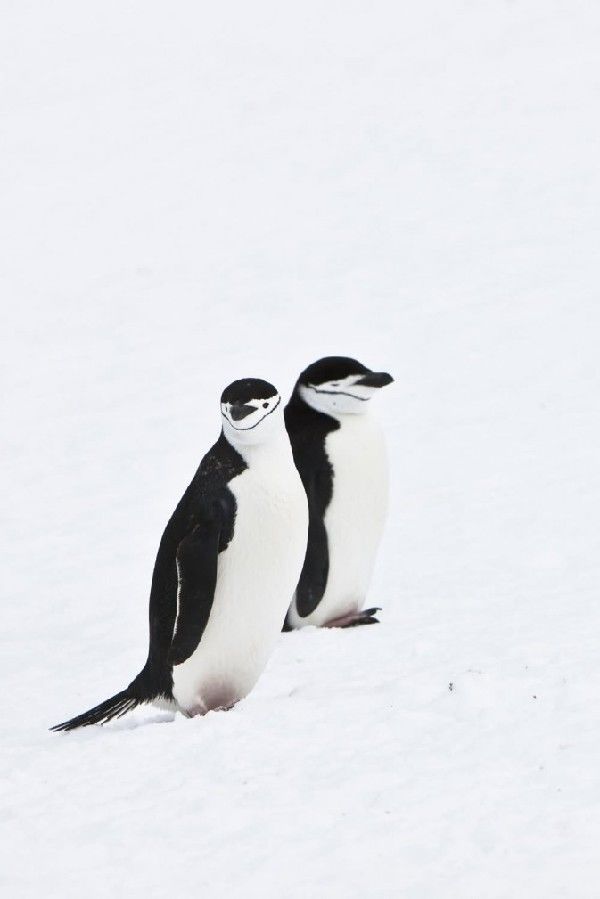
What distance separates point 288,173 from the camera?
1681cm

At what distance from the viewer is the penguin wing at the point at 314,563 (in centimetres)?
698

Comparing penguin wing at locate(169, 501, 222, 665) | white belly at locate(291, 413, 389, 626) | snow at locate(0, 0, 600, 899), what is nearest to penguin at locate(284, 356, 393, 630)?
white belly at locate(291, 413, 389, 626)

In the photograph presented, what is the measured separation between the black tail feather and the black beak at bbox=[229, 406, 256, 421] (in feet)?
3.62

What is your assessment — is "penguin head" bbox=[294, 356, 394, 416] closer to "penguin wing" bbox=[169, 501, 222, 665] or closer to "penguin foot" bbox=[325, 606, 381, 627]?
"penguin foot" bbox=[325, 606, 381, 627]

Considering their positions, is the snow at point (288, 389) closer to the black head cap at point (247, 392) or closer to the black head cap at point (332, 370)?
the black head cap at point (247, 392)

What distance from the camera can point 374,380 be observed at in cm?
680

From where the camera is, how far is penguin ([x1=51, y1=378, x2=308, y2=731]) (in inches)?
208

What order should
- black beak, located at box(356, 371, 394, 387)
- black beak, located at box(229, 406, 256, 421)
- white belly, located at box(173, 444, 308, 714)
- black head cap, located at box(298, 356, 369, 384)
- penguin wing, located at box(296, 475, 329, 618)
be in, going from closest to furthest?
1. black beak, located at box(229, 406, 256, 421)
2. white belly, located at box(173, 444, 308, 714)
3. black beak, located at box(356, 371, 394, 387)
4. black head cap, located at box(298, 356, 369, 384)
5. penguin wing, located at box(296, 475, 329, 618)

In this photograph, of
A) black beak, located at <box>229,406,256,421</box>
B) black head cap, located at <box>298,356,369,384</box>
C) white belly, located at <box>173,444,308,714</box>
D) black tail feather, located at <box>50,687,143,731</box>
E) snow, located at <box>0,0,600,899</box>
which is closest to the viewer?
snow, located at <box>0,0,600,899</box>

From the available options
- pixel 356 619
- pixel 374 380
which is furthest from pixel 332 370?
pixel 356 619

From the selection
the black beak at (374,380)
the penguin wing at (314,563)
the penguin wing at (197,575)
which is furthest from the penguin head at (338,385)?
the penguin wing at (197,575)

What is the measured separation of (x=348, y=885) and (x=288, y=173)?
13.6 metres

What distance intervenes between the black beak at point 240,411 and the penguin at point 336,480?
1.68 metres

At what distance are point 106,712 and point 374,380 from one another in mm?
2068
